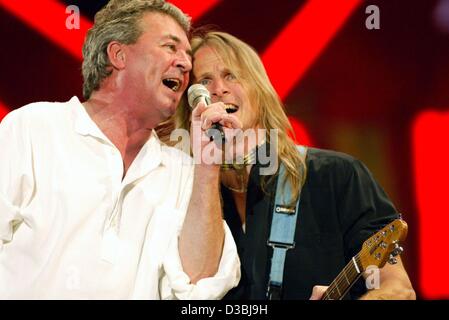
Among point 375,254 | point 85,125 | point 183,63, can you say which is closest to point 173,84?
point 183,63

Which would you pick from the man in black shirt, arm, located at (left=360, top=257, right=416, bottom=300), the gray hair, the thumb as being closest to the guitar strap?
the man in black shirt

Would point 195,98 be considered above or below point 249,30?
below

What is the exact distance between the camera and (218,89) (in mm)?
1892

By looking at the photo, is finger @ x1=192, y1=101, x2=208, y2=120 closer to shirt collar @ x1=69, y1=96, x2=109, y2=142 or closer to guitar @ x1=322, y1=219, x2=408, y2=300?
shirt collar @ x1=69, y1=96, x2=109, y2=142

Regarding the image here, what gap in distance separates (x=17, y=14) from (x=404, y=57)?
125 centimetres

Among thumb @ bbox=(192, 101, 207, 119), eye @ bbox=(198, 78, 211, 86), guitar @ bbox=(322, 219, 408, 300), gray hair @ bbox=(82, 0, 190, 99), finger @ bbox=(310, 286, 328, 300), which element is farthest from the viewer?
eye @ bbox=(198, 78, 211, 86)

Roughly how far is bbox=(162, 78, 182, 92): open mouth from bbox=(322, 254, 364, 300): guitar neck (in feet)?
2.20

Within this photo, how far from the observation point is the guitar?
1370mm

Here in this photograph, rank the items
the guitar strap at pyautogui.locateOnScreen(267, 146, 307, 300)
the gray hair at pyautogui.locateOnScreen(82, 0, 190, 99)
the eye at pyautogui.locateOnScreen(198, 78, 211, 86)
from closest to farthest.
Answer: the guitar strap at pyautogui.locateOnScreen(267, 146, 307, 300)
the gray hair at pyautogui.locateOnScreen(82, 0, 190, 99)
the eye at pyautogui.locateOnScreen(198, 78, 211, 86)

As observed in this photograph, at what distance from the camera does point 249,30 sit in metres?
2.08

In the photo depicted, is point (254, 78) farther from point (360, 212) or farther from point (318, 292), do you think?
point (318, 292)

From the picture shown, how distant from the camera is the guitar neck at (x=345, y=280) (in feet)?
4.88
